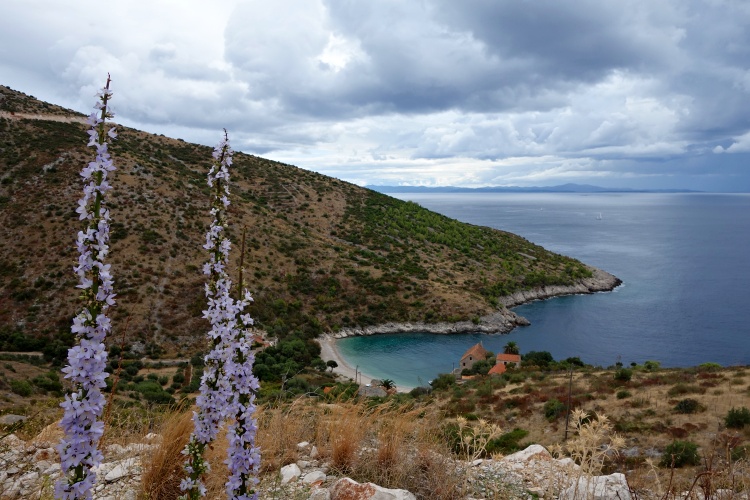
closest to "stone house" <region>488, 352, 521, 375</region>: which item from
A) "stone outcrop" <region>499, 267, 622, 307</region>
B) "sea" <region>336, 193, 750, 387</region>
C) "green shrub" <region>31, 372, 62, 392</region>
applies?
"sea" <region>336, 193, 750, 387</region>

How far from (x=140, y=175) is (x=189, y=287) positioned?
19.6 m

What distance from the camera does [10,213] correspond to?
45625 mm

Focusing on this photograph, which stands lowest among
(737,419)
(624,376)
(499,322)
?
(499,322)

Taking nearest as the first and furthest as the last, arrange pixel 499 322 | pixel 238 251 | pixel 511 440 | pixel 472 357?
pixel 511 440
pixel 472 357
pixel 238 251
pixel 499 322

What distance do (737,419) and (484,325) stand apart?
161 ft

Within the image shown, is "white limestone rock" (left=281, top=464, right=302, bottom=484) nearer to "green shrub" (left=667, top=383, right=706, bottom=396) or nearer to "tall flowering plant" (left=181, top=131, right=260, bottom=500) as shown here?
"tall flowering plant" (left=181, top=131, right=260, bottom=500)

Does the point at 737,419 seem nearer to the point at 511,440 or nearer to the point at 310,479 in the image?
the point at 511,440

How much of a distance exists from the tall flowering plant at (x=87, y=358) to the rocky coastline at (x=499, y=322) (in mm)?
56380

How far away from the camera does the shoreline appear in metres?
51.6

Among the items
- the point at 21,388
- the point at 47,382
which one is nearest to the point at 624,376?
the point at 21,388

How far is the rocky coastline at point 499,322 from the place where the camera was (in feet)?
202

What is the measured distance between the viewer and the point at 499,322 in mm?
68000

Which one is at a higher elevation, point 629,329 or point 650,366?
point 650,366

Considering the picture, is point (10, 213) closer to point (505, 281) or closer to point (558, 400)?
point (558, 400)
